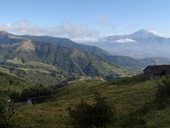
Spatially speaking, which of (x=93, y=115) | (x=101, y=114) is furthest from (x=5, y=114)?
(x=101, y=114)

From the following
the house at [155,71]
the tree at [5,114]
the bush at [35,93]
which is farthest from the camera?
the bush at [35,93]

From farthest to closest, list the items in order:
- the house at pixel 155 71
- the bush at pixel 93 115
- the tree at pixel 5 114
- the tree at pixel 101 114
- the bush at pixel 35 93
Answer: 1. the bush at pixel 35 93
2. the house at pixel 155 71
3. the tree at pixel 101 114
4. the bush at pixel 93 115
5. the tree at pixel 5 114

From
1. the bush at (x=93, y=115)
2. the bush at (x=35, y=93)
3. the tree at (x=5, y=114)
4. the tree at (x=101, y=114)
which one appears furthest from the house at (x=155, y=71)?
the tree at (x=5, y=114)

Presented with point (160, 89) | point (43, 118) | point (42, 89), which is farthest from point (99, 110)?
point (42, 89)

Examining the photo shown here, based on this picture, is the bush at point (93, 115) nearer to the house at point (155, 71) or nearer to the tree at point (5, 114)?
the tree at point (5, 114)

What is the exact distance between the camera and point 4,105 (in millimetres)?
35094

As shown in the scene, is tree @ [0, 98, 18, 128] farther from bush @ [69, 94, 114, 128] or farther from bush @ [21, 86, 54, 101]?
bush @ [21, 86, 54, 101]

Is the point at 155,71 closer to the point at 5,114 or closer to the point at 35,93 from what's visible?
the point at 35,93

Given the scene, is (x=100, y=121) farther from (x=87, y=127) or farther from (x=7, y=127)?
(x=7, y=127)

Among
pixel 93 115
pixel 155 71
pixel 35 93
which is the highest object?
pixel 155 71

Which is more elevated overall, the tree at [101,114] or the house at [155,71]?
the house at [155,71]

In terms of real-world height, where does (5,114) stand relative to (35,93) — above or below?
above

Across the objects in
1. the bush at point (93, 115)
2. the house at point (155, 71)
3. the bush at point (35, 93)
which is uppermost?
the house at point (155, 71)

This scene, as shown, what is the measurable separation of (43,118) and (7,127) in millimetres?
28884
